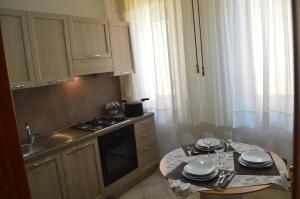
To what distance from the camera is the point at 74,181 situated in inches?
100

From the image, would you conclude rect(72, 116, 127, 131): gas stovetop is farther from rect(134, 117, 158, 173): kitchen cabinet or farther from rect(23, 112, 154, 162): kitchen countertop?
rect(134, 117, 158, 173): kitchen cabinet

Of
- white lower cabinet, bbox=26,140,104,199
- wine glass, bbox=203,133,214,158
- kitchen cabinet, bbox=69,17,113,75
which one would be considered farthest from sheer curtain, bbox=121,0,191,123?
white lower cabinet, bbox=26,140,104,199

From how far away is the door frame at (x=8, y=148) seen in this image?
600 millimetres

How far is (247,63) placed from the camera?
2770 mm

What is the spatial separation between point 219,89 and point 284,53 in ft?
2.61

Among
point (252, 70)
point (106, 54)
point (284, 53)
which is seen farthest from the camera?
point (106, 54)

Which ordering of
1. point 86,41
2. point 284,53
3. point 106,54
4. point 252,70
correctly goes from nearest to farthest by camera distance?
point 284,53 < point 252,70 < point 86,41 < point 106,54

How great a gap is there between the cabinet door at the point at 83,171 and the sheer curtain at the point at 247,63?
148 centimetres

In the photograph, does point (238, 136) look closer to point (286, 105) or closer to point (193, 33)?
Result: point (286, 105)

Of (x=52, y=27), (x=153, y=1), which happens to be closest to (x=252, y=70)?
(x=153, y=1)

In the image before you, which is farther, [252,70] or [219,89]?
[219,89]

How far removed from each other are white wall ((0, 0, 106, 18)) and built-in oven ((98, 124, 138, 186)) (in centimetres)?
165

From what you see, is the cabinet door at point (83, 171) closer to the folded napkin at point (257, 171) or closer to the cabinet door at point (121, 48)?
the cabinet door at point (121, 48)

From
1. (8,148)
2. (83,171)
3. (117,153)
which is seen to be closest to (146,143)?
(117,153)
